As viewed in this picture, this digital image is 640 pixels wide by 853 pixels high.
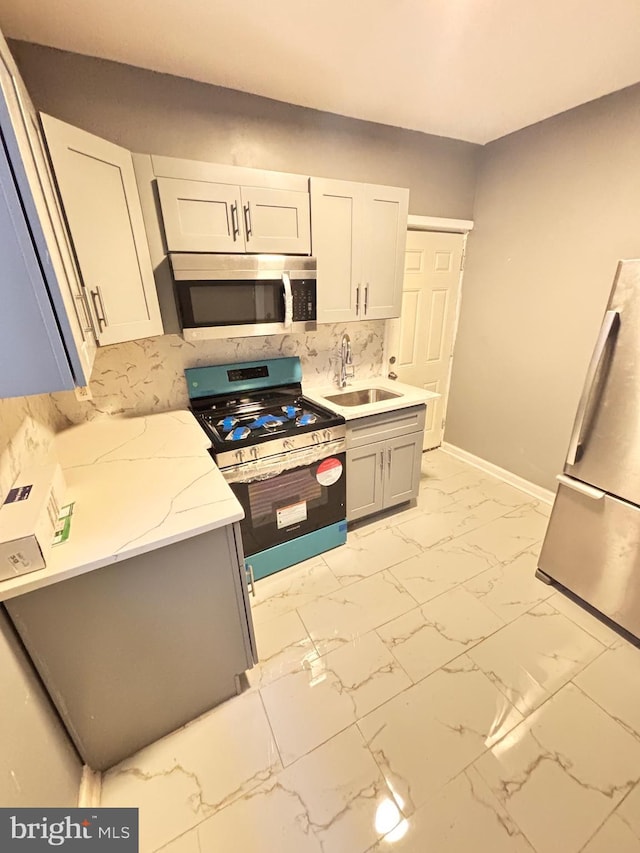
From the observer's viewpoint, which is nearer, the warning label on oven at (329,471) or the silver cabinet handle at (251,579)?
the silver cabinet handle at (251,579)

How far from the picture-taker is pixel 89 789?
1180 millimetres

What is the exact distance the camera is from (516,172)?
2479 millimetres

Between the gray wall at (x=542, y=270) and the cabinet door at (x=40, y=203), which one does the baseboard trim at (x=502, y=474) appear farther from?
the cabinet door at (x=40, y=203)

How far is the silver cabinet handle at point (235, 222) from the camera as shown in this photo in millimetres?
1701

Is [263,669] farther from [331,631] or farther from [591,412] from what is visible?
[591,412]

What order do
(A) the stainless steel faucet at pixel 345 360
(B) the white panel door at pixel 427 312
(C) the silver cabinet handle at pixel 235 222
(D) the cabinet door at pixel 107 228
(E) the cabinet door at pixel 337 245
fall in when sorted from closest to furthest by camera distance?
(D) the cabinet door at pixel 107 228 < (C) the silver cabinet handle at pixel 235 222 < (E) the cabinet door at pixel 337 245 < (A) the stainless steel faucet at pixel 345 360 < (B) the white panel door at pixel 427 312

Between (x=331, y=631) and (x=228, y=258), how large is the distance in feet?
6.31

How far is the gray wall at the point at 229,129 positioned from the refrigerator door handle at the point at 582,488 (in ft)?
6.92

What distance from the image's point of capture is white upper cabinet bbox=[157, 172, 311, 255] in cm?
161

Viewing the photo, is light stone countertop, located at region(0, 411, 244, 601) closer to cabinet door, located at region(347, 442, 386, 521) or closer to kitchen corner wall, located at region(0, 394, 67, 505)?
kitchen corner wall, located at region(0, 394, 67, 505)

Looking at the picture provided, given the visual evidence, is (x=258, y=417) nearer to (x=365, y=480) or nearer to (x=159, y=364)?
(x=159, y=364)

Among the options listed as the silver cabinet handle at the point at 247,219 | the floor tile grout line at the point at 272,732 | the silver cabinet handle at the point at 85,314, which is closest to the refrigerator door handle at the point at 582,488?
the floor tile grout line at the point at 272,732

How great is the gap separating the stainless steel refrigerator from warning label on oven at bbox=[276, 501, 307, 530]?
139 cm

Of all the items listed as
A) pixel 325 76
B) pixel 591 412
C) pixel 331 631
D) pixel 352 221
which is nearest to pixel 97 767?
pixel 331 631
